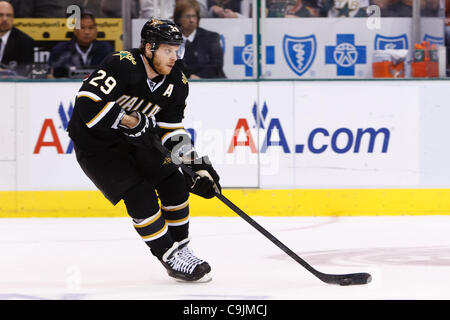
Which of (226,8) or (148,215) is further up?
(226,8)

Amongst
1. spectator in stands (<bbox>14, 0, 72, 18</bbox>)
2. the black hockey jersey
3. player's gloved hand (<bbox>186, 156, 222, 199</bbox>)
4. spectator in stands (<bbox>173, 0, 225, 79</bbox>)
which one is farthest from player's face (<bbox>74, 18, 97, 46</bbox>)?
player's gloved hand (<bbox>186, 156, 222, 199</bbox>)

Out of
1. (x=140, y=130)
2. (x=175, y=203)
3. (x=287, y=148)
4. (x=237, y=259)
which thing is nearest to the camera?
(x=140, y=130)

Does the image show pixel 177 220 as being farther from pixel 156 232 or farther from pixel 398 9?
pixel 398 9

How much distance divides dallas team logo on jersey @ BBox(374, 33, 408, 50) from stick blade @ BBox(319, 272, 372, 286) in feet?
9.47

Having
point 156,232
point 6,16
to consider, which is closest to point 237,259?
point 156,232

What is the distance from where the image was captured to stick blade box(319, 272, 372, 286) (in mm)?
3676

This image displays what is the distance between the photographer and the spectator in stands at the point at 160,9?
6.28 metres

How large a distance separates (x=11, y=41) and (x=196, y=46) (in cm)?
120

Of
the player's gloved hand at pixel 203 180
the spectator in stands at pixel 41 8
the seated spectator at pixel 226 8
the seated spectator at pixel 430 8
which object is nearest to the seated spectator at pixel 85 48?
the spectator in stands at pixel 41 8

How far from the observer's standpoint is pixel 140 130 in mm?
3572

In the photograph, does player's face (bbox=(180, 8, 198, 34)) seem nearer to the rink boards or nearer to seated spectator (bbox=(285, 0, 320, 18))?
the rink boards

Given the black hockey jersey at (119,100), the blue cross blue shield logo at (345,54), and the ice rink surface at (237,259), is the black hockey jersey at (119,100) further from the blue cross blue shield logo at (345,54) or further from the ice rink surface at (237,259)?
the blue cross blue shield logo at (345,54)

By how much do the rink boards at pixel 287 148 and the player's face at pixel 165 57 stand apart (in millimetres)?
2423

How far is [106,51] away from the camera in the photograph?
20.7 feet
